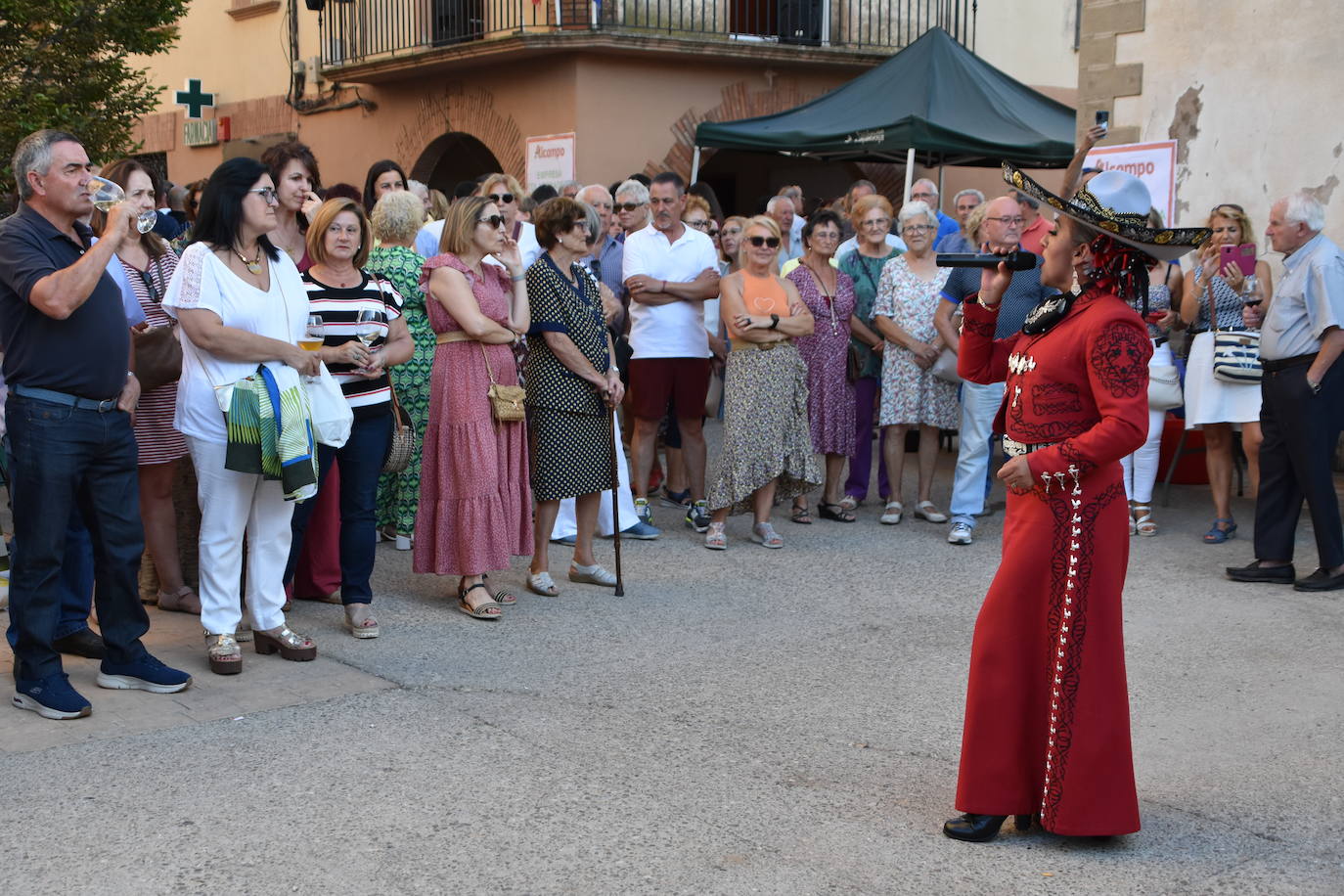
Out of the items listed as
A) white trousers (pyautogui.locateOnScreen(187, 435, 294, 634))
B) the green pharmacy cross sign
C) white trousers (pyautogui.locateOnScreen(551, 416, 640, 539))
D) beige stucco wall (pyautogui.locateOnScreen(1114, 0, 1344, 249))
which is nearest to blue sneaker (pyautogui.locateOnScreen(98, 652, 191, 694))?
white trousers (pyautogui.locateOnScreen(187, 435, 294, 634))

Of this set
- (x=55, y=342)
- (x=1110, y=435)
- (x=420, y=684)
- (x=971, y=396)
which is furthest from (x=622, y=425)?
(x=1110, y=435)

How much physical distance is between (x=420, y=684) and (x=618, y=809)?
154 cm

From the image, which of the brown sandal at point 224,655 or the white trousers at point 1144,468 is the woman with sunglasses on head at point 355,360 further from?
the white trousers at point 1144,468

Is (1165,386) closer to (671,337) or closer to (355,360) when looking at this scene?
(671,337)

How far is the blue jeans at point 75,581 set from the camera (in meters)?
5.86

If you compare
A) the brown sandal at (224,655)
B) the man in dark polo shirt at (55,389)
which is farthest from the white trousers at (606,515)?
the man in dark polo shirt at (55,389)

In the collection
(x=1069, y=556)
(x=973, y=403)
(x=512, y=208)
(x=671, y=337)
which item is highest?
(x=512, y=208)

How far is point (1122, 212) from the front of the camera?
13.4ft

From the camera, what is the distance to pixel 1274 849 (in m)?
4.21

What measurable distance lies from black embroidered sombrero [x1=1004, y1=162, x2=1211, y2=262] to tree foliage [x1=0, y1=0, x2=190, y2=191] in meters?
9.62

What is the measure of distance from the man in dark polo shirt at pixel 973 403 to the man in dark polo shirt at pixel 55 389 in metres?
5.04

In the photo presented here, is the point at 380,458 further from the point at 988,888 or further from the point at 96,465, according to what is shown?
the point at 988,888

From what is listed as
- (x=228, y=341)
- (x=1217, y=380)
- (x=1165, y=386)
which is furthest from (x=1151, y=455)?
(x=228, y=341)

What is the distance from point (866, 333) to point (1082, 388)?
5574 millimetres
